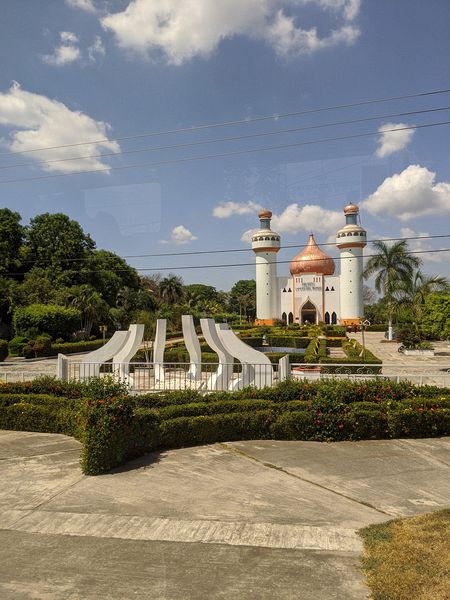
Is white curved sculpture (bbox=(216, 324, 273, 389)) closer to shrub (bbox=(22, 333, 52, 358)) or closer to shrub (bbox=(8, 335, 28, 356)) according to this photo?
shrub (bbox=(22, 333, 52, 358))

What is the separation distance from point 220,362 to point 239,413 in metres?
4.13

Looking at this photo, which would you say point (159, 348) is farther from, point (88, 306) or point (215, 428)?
point (88, 306)

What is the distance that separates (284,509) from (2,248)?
1469 inches

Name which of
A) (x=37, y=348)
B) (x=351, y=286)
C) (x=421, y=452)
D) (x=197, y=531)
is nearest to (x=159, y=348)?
(x=421, y=452)

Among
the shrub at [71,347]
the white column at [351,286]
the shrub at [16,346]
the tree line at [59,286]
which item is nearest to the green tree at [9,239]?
the tree line at [59,286]

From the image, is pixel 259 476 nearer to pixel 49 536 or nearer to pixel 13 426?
pixel 49 536

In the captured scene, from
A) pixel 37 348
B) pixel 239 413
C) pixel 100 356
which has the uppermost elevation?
pixel 100 356

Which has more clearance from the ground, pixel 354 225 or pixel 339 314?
pixel 354 225

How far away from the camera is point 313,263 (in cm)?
6144

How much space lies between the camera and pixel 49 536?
193 inches

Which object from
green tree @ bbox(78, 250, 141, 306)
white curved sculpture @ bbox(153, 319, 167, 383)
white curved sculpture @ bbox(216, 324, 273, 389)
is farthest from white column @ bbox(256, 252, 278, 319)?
white curved sculpture @ bbox(216, 324, 273, 389)

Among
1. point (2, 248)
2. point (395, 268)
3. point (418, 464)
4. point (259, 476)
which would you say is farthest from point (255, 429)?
point (2, 248)

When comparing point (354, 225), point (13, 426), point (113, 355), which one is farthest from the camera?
point (354, 225)

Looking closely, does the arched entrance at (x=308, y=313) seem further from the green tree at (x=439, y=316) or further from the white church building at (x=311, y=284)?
the green tree at (x=439, y=316)
